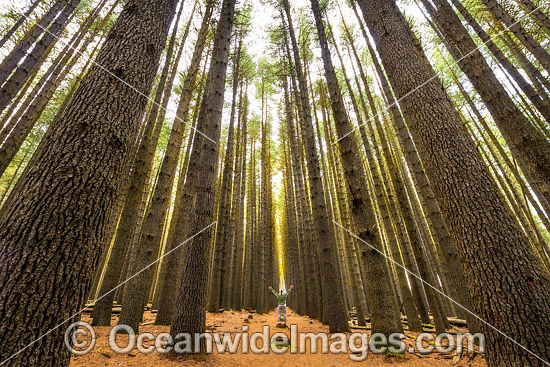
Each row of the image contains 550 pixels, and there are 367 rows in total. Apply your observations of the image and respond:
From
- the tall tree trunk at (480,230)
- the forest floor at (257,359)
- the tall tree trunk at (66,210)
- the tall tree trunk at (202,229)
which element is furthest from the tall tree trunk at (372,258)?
the tall tree trunk at (66,210)

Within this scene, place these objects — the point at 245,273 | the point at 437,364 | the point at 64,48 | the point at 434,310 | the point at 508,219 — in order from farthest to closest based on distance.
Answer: the point at 245,273 < the point at 64,48 < the point at 434,310 < the point at 437,364 < the point at 508,219

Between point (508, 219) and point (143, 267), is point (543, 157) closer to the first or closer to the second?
point (508, 219)

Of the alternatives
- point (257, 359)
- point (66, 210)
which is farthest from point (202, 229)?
point (257, 359)

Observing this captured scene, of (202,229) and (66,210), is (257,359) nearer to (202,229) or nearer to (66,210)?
(202,229)

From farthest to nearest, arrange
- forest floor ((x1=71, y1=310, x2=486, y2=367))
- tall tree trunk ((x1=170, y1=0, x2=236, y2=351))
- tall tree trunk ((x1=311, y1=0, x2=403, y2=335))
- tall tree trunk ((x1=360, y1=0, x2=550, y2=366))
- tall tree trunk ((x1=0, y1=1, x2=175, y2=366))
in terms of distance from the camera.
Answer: tall tree trunk ((x1=311, y1=0, x2=403, y2=335)), tall tree trunk ((x1=170, y1=0, x2=236, y2=351)), forest floor ((x1=71, y1=310, x2=486, y2=367)), tall tree trunk ((x1=360, y1=0, x2=550, y2=366)), tall tree trunk ((x1=0, y1=1, x2=175, y2=366))

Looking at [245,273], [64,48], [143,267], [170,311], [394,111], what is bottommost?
[170,311]

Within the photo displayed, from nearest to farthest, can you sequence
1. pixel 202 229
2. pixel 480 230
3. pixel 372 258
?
1. pixel 480 230
2. pixel 202 229
3. pixel 372 258

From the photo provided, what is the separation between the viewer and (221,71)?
467 centimetres

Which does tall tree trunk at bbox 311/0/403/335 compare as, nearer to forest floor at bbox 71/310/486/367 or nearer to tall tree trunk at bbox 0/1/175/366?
forest floor at bbox 71/310/486/367

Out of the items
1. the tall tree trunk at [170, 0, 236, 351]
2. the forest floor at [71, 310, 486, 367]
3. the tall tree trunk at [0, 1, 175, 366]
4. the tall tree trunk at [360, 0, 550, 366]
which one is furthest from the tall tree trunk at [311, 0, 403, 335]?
the tall tree trunk at [0, 1, 175, 366]

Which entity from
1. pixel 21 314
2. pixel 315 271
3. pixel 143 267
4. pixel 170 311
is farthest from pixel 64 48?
pixel 315 271

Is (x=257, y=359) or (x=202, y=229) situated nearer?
(x=202, y=229)

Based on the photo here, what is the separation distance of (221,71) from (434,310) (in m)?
6.76

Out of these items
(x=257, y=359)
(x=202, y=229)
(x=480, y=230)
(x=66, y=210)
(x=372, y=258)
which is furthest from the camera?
(x=257, y=359)
